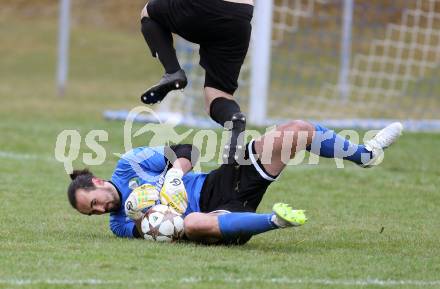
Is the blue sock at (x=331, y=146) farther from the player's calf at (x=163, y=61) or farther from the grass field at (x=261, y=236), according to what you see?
the player's calf at (x=163, y=61)

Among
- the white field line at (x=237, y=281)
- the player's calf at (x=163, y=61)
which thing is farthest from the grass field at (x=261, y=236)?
the player's calf at (x=163, y=61)

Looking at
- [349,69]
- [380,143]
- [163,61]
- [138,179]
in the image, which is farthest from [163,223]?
[349,69]

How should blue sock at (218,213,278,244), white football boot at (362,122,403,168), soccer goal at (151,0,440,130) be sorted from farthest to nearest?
soccer goal at (151,0,440,130) < white football boot at (362,122,403,168) < blue sock at (218,213,278,244)

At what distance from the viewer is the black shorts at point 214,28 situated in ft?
23.8

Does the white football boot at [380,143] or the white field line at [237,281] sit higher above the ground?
the white football boot at [380,143]

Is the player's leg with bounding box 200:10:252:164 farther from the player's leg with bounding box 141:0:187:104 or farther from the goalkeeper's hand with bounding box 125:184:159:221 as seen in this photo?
the goalkeeper's hand with bounding box 125:184:159:221

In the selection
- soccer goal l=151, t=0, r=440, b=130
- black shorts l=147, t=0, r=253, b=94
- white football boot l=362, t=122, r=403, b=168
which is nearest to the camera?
black shorts l=147, t=0, r=253, b=94

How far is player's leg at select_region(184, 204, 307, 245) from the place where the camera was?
6516 millimetres

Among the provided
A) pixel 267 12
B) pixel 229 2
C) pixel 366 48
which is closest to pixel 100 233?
pixel 229 2

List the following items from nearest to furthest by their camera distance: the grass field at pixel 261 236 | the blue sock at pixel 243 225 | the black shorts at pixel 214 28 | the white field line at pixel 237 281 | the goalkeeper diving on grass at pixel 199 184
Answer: the white field line at pixel 237 281
the grass field at pixel 261 236
the blue sock at pixel 243 225
the goalkeeper diving on grass at pixel 199 184
the black shorts at pixel 214 28

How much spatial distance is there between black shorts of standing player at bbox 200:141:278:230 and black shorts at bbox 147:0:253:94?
0.78 meters

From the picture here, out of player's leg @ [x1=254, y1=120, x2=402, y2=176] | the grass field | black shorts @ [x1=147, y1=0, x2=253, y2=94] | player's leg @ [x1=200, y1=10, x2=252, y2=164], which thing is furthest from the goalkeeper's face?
black shorts @ [x1=147, y1=0, x2=253, y2=94]

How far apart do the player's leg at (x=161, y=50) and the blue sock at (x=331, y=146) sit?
1054 millimetres

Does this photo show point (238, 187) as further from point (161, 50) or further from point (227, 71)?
point (161, 50)
